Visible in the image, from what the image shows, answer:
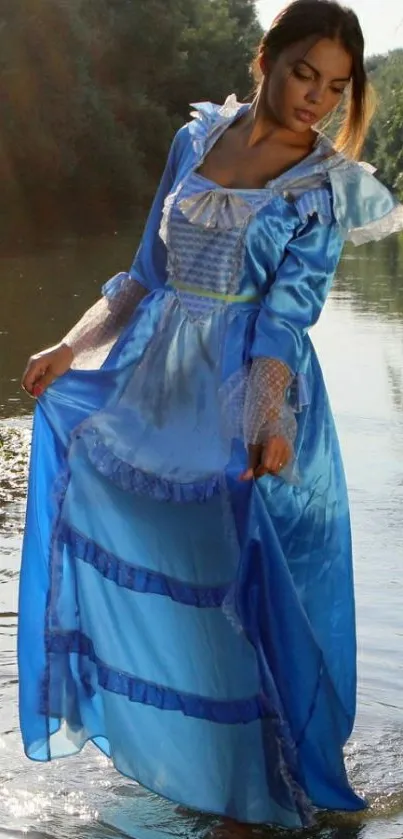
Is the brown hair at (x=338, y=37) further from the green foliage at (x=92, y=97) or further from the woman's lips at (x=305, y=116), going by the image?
the green foliage at (x=92, y=97)

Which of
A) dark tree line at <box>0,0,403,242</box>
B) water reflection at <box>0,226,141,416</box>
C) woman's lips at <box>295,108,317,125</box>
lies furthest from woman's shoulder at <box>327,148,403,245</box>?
dark tree line at <box>0,0,403,242</box>

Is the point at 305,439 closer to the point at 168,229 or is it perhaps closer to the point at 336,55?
the point at 168,229

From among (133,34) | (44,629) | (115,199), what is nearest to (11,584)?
(44,629)

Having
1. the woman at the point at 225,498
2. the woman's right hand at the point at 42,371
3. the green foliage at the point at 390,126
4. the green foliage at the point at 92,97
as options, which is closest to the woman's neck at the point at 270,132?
the woman at the point at 225,498

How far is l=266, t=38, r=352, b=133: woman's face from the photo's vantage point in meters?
3.25

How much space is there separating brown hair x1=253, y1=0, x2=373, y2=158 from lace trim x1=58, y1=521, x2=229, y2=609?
984mm

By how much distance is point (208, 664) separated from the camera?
3346 millimetres

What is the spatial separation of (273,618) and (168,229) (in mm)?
884

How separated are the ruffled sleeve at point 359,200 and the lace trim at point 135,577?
810 millimetres

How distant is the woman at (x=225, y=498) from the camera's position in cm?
326

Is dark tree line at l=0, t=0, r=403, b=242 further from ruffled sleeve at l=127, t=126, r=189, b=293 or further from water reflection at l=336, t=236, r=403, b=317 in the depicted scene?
ruffled sleeve at l=127, t=126, r=189, b=293

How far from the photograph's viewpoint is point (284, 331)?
3.24 m

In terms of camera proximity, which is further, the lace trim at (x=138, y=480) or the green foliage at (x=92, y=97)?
the green foliage at (x=92, y=97)

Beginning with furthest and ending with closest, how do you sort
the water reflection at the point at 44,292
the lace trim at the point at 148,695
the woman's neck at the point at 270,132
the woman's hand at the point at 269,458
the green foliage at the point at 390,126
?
the green foliage at the point at 390,126
the water reflection at the point at 44,292
the woman's neck at the point at 270,132
the lace trim at the point at 148,695
the woman's hand at the point at 269,458
